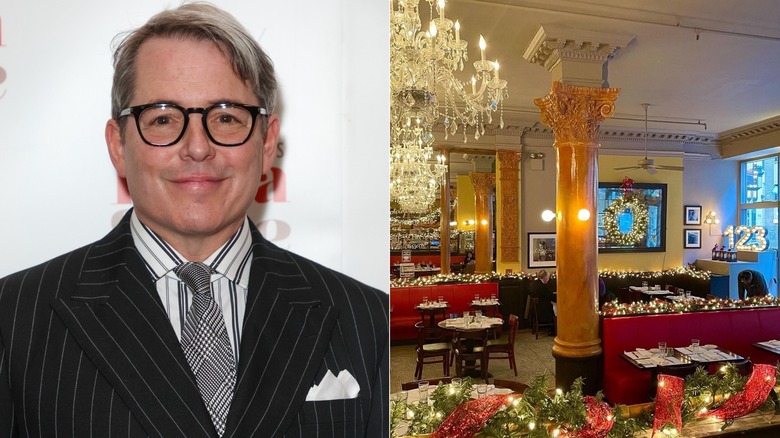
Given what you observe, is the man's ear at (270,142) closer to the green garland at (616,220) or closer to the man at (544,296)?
the man at (544,296)

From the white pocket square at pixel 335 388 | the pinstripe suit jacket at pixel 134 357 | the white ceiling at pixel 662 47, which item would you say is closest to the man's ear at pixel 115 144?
the pinstripe suit jacket at pixel 134 357

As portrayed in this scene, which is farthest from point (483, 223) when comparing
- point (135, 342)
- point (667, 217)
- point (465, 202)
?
point (135, 342)

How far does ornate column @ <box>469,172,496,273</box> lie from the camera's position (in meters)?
11.4

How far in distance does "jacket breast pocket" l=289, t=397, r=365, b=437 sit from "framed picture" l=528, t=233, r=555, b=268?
9.66m

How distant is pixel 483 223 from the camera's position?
11961 mm

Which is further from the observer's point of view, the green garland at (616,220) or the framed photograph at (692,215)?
→ the framed photograph at (692,215)

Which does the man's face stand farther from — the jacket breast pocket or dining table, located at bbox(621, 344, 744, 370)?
dining table, located at bbox(621, 344, 744, 370)

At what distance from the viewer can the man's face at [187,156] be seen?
759 mm

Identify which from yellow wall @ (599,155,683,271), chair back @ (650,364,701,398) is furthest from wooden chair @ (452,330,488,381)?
yellow wall @ (599,155,683,271)

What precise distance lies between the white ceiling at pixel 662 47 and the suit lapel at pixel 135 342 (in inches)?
177

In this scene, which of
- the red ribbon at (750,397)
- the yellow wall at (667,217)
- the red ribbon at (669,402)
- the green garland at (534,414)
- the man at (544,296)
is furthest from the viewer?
the yellow wall at (667,217)

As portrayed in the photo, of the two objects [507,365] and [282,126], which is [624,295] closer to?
[507,365]

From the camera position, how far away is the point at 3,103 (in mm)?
839

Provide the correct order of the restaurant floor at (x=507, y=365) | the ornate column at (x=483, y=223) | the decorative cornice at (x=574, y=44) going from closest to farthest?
the decorative cornice at (x=574, y=44) < the restaurant floor at (x=507, y=365) < the ornate column at (x=483, y=223)
